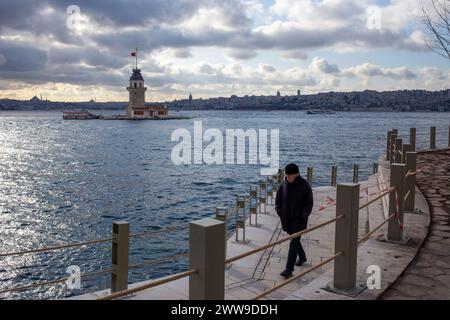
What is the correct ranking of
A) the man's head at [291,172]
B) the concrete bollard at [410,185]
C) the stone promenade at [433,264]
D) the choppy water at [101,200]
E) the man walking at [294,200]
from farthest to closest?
the choppy water at [101,200] < the concrete bollard at [410,185] < the man walking at [294,200] < the man's head at [291,172] < the stone promenade at [433,264]

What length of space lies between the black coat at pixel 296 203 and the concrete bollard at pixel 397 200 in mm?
1345

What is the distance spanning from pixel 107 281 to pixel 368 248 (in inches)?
408

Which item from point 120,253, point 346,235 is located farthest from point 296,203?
point 120,253

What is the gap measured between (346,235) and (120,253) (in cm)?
376

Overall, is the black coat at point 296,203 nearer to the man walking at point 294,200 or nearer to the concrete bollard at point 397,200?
the man walking at point 294,200

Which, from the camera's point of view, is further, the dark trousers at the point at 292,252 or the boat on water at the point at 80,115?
the boat on water at the point at 80,115

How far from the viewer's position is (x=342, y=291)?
5.07m

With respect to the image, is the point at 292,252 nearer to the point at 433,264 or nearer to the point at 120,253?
the point at 433,264

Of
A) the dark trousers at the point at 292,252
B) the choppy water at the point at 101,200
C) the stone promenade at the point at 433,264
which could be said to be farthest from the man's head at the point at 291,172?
the choppy water at the point at 101,200

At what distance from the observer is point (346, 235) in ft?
16.4

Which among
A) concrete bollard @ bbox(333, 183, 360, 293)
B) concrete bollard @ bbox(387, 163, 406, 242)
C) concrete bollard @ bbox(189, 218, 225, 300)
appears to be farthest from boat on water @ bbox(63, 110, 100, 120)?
concrete bollard @ bbox(189, 218, 225, 300)

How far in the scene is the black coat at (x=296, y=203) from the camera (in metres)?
6.76

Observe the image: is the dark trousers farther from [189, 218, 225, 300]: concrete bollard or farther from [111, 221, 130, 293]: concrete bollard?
[189, 218, 225, 300]: concrete bollard

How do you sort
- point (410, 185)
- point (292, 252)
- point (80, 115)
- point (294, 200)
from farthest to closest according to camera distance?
point (80, 115), point (410, 185), point (292, 252), point (294, 200)
